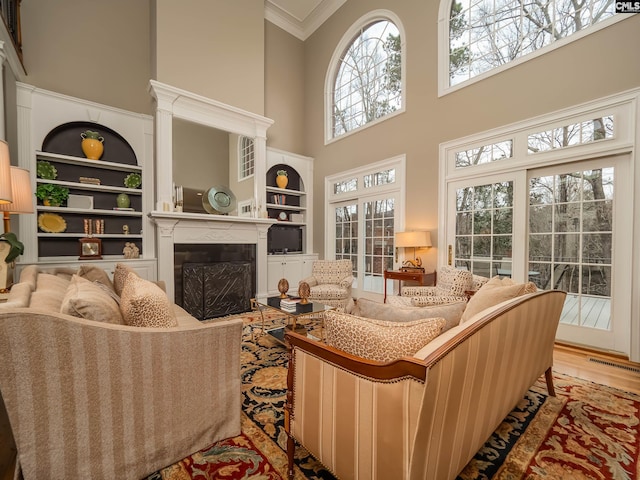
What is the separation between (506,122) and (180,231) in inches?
175

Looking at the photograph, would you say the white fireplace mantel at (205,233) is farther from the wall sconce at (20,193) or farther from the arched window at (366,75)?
the arched window at (366,75)

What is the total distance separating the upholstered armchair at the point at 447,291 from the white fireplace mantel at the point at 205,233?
240cm

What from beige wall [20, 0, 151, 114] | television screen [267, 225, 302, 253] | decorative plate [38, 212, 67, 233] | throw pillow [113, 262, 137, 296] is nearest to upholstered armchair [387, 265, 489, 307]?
throw pillow [113, 262, 137, 296]

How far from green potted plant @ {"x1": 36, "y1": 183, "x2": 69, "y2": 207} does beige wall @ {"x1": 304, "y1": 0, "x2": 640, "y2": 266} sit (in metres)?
3.97

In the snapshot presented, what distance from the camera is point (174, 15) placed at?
13.0 ft

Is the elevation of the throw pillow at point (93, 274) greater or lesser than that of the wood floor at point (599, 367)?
greater

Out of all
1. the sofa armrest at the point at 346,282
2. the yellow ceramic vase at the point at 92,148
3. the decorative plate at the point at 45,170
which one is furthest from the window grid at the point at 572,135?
the decorative plate at the point at 45,170

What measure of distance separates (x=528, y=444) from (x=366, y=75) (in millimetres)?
5438

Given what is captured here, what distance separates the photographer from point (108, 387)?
119cm

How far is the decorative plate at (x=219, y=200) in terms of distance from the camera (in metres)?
4.39

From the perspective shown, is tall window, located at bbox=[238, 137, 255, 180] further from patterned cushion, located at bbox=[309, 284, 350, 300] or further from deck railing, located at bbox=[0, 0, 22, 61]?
deck railing, located at bbox=[0, 0, 22, 61]

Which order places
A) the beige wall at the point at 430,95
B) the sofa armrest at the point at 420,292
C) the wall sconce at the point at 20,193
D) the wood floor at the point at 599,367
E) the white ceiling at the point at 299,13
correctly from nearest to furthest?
1. the wall sconce at the point at 20,193
2. the wood floor at the point at 599,367
3. the beige wall at the point at 430,95
4. the sofa armrest at the point at 420,292
5. the white ceiling at the point at 299,13

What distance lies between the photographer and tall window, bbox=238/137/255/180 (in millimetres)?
4711

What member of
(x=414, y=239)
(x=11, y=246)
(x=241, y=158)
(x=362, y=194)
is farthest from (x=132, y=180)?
(x=414, y=239)
